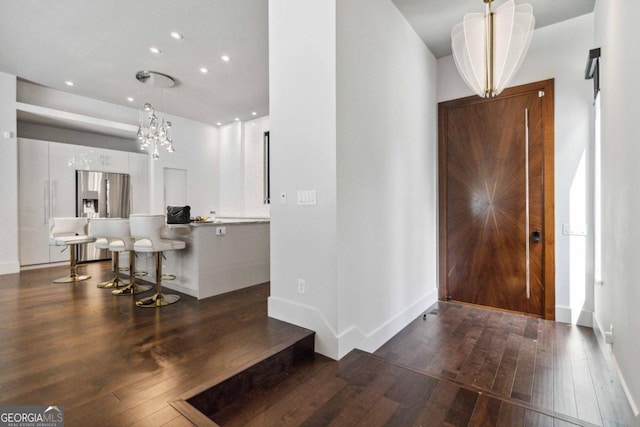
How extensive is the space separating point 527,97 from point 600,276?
2.03 metres

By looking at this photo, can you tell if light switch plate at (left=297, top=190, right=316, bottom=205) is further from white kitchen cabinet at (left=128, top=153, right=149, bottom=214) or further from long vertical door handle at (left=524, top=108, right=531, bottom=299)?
white kitchen cabinet at (left=128, top=153, right=149, bottom=214)

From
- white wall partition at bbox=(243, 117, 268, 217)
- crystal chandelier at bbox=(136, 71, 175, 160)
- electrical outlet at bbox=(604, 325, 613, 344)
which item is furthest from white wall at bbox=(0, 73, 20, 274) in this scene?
electrical outlet at bbox=(604, 325, 613, 344)

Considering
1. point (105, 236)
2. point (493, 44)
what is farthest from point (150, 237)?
point (493, 44)

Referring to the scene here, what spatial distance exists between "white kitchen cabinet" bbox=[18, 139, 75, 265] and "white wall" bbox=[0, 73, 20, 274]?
1.08 feet

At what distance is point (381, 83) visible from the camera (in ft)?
→ 9.00

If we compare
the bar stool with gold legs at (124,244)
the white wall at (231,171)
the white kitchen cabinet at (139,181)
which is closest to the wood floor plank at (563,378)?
the bar stool with gold legs at (124,244)

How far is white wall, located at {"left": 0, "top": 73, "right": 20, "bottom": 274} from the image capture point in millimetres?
4543

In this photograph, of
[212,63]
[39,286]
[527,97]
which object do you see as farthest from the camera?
[212,63]

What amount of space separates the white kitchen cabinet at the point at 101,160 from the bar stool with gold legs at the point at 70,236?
1931 millimetres

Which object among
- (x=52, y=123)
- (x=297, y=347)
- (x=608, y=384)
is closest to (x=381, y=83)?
(x=297, y=347)

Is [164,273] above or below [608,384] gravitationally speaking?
above

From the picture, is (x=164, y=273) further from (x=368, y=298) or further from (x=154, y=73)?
(x=154, y=73)

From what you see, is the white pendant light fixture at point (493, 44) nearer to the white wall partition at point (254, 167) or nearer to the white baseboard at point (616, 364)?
the white baseboard at point (616, 364)

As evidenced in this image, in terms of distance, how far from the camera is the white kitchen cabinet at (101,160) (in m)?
5.63
